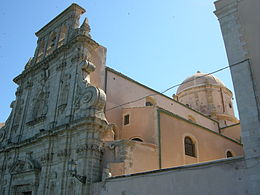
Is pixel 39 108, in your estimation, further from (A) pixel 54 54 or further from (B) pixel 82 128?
(B) pixel 82 128

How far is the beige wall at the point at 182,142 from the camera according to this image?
12984 mm

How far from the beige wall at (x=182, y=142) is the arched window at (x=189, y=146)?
0.65 feet

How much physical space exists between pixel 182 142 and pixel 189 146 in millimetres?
895

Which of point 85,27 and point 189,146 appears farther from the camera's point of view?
point 85,27

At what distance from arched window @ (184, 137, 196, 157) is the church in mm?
53

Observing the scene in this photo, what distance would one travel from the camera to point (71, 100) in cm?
1340

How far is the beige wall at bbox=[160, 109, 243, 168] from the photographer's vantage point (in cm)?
1298

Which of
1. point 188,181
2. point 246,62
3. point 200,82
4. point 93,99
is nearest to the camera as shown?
point 246,62

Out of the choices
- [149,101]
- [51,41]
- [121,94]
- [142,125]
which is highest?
[51,41]

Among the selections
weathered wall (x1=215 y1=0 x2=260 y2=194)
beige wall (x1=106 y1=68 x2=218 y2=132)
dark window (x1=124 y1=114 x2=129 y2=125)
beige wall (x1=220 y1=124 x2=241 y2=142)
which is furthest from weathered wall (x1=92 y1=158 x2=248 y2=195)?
beige wall (x1=220 y1=124 x2=241 y2=142)

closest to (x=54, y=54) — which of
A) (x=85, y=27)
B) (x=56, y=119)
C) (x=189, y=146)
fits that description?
(x=85, y=27)

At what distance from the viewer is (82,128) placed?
1160 cm

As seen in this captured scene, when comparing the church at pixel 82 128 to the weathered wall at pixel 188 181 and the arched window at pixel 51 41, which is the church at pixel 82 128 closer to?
the arched window at pixel 51 41

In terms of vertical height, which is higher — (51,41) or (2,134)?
(51,41)
